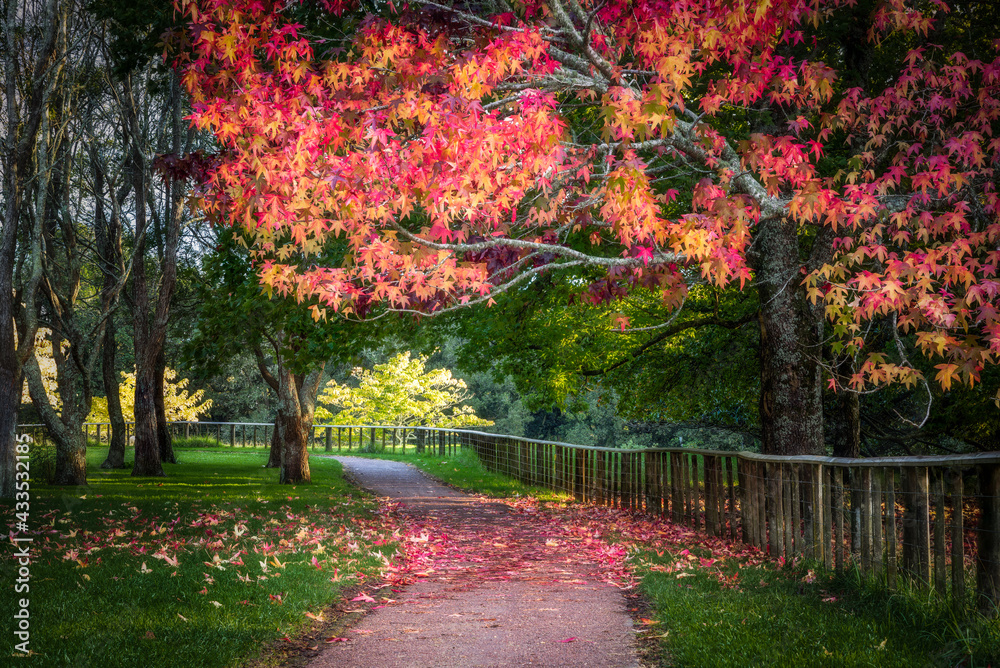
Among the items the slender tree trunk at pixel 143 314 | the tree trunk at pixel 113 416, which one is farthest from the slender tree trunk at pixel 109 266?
the slender tree trunk at pixel 143 314

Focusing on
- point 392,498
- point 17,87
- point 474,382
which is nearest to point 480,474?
point 392,498

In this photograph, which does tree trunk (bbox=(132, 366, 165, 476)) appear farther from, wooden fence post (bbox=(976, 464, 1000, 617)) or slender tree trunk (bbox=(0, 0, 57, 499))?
wooden fence post (bbox=(976, 464, 1000, 617))

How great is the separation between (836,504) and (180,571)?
5892 mm

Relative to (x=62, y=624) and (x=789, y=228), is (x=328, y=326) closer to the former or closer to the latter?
(x=789, y=228)

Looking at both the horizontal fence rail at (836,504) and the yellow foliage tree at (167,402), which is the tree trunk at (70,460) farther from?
the yellow foliage tree at (167,402)

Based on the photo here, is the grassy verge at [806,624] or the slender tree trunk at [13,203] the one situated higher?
the slender tree trunk at [13,203]

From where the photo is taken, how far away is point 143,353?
67.4 ft

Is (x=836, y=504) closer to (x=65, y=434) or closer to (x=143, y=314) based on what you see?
(x=65, y=434)

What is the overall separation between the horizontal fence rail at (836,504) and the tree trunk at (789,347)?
0.71 m

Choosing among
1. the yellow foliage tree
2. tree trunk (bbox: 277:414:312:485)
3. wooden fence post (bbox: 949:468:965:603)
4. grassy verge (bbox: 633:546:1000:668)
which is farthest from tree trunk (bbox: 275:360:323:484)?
the yellow foliage tree

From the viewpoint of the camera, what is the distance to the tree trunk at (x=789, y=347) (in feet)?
33.2

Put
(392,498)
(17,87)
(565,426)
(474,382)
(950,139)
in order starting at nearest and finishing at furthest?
(950,139)
(17,87)
(392,498)
(565,426)
(474,382)

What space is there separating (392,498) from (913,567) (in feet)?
39.4

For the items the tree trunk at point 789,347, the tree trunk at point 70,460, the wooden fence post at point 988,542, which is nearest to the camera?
the wooden fence post at point 988,542
